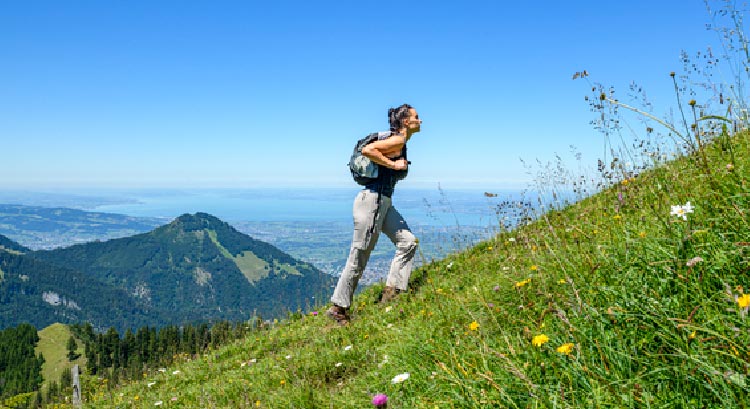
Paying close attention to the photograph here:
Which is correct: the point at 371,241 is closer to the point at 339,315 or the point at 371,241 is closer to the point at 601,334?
the point at 339,315

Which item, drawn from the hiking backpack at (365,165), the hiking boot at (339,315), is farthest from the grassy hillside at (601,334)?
the hiking backpack at (365,165)

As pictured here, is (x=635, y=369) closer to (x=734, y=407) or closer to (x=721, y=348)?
(x=721, y=348)

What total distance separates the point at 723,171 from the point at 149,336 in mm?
153893

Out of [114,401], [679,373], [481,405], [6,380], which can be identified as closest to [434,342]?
[481,405]

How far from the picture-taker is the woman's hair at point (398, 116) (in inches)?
286

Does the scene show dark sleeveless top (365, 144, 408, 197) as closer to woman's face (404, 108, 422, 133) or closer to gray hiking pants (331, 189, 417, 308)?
gray hiking pants (331, 189, 417, 308)

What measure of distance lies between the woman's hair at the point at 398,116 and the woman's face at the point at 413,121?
5cm

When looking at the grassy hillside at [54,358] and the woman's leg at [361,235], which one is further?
the grassy hillside at [54,358]

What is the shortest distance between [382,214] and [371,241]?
0.42m

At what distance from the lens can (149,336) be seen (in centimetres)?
13775

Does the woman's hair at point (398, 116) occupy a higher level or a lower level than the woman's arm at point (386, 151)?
higher

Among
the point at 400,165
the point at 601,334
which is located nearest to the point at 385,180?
the point at 400,165

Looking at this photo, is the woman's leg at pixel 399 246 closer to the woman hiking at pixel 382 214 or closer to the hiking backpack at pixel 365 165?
the woman hiking at pixel 382 214

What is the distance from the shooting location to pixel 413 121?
726 centimetres
